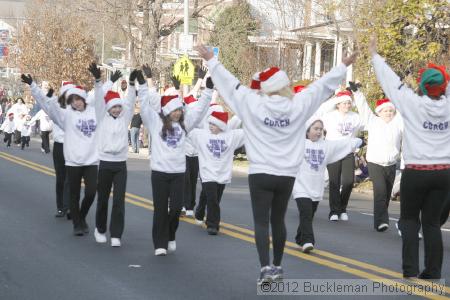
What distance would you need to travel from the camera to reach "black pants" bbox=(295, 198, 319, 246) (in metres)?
11.3

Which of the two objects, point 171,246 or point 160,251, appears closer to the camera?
point 160,251


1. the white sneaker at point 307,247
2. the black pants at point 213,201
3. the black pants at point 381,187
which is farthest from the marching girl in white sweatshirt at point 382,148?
the white sneaker at point 307,247

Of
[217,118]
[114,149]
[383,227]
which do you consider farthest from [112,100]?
[383,227]

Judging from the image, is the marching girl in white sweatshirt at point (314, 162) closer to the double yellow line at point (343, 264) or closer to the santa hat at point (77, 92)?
the double yellow line at point (343, 264)

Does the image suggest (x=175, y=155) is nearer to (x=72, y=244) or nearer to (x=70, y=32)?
(x=72, y=244)

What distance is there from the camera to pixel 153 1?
39656 millimetres

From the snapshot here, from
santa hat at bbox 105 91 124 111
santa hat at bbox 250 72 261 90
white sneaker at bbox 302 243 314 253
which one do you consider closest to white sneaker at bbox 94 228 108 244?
santa hat at bbox 105 91 124 111

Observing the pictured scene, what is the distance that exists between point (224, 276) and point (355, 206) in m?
8.94

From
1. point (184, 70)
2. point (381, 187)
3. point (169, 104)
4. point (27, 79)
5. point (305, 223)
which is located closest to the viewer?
point (169, 104)

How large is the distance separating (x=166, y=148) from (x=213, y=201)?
8.40 feet

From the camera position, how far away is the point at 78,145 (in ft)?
40.9

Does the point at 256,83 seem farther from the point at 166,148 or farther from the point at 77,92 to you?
the point at 77,92

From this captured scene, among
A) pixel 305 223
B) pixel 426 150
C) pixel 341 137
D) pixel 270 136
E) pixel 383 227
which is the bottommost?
pixel 383 227

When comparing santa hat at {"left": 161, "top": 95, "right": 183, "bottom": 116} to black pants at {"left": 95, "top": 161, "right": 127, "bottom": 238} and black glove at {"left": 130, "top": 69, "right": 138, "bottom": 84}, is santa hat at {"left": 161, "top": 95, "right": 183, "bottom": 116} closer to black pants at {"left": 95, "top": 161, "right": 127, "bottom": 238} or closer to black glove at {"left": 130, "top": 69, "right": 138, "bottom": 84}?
black glove at {"left": 130, "top": 69, "right": 138, "bottom": 84}
